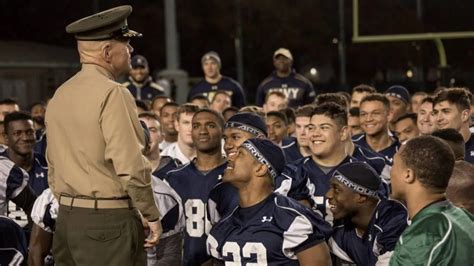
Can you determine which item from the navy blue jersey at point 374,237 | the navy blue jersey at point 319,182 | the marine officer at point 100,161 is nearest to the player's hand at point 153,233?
the marine officer at point 100,161

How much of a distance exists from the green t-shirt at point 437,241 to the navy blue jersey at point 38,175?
14.1ft

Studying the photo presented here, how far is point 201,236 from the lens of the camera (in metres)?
6.56

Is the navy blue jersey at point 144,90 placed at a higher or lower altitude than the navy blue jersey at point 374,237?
higher

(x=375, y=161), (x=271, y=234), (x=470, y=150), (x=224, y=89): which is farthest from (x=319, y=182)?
(x=224, y=89)

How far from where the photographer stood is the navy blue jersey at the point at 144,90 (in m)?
14.1

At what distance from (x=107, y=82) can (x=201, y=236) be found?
1.76m

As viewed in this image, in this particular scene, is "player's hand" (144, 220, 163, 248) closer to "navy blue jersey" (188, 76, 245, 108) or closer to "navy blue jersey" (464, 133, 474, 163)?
"navy blue jersey" (464, 133, 474, 163)

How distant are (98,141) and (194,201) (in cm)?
180

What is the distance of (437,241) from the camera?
382 centimetres

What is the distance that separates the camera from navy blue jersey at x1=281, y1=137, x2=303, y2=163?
28.4 ft

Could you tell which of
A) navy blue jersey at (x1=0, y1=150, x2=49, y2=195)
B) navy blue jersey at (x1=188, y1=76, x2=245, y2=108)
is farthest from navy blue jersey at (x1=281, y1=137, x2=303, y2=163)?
navy blue jersey at (x1=188, y1=76, x2=245, y2=108)

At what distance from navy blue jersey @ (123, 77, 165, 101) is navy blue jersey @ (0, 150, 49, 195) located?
20.1 feet

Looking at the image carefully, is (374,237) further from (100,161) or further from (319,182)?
(100,161)

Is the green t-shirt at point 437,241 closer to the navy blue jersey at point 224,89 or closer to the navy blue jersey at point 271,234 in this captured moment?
the navy blue jersey at point 271,234
